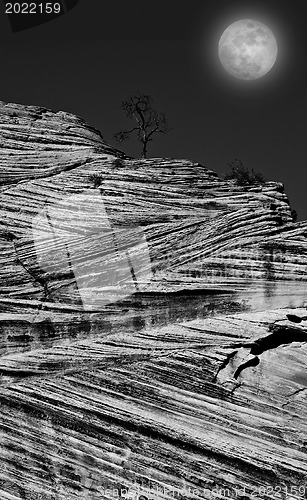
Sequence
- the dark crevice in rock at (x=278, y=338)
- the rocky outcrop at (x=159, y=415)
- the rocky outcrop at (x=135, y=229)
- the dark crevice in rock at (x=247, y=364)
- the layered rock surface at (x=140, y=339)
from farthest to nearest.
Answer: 1. the rocky outcrop at (x=135, y=229)
2. the dark crevice in rock at (x=278, y=338)
3. the dark crevice in rock at (x=247, y=364)
4. the layered rock surface at (x=140, y=339)
5. the rocky outcrop at (x=159, y=415)

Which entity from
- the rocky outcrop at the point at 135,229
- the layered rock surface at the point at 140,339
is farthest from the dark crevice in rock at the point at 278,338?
the rocky outcrop at the point at 135,229

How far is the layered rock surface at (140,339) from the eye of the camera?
26531 mm

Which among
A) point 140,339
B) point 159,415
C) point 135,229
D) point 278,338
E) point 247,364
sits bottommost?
point 159,415

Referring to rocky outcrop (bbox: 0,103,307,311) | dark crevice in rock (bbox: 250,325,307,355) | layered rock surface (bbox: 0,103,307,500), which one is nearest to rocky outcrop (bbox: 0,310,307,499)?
layered rock surface (bbox: 0,103,307,500)

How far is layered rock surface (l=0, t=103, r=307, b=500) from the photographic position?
2653 cm

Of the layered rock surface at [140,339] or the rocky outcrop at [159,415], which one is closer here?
the rocky outcrop at [159,415]

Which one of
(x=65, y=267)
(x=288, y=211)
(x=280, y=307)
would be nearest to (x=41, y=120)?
(x=65, y=267)

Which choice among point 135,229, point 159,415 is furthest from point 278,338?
point 135,229

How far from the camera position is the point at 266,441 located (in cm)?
2656

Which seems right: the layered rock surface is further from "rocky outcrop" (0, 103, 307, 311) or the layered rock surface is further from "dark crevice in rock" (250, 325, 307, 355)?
"dark crevice in rock" (250, 325, 307, 355)

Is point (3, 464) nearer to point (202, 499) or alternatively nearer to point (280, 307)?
point (202, 499)

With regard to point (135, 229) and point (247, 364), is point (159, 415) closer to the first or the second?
point (247, 364)

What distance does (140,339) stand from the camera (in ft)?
95.4

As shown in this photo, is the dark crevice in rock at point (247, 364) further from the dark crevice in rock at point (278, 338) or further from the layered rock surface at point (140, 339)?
the dark crevice in rock at point (278, 338)
